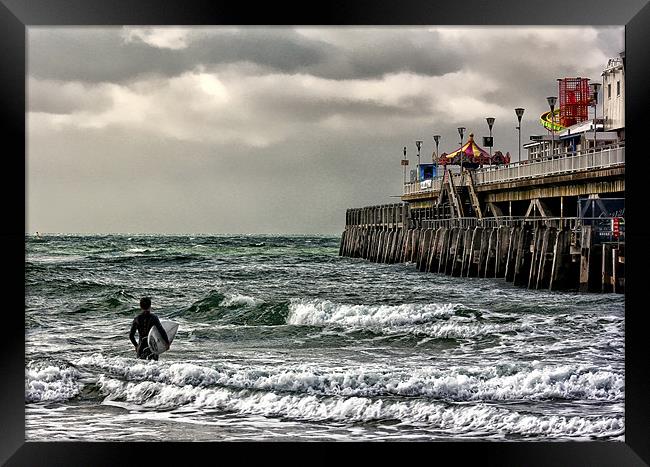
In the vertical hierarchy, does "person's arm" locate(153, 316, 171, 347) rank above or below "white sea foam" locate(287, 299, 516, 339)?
above

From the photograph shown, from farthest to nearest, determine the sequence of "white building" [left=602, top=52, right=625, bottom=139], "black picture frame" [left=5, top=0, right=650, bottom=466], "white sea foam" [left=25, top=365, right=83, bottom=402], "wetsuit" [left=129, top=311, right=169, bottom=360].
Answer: "white building" [left=602, top=52, right=625, bottom=139]
"white sea foam" [left=25, top=365, right=83, bottom=402]
"wetsuit" [left=129, top=311, right=169, bottom=360]
"black picture frame" [left=5, top=0, right=650, bottom=466]

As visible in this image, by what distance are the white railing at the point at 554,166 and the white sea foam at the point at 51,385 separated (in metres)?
14.1

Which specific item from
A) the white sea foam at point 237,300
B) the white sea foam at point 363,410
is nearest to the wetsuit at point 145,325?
the white sea foam at point 363,410

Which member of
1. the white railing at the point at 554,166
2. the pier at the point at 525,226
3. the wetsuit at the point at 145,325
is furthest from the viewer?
the white railing at the point at 554,166

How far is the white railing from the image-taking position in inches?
812

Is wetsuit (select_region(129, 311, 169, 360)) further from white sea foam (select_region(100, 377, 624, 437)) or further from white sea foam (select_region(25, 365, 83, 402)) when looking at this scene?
white sea foam (select_region(25, 365, 83, 402))

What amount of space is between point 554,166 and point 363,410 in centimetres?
1619

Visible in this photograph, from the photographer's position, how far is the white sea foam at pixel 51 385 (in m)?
9.19

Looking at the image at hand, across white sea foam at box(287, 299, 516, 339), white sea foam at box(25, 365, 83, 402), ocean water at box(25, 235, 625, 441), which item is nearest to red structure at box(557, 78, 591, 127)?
ocean water at box(25, 235, 625, 441)

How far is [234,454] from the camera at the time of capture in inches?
223

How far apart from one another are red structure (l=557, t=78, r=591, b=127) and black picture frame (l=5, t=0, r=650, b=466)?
33237 millimetres

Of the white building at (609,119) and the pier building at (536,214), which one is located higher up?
the white building at (609,119)

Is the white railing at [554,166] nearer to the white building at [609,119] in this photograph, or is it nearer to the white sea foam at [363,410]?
the white building at [609,119]

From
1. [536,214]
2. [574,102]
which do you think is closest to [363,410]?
[536,214]
